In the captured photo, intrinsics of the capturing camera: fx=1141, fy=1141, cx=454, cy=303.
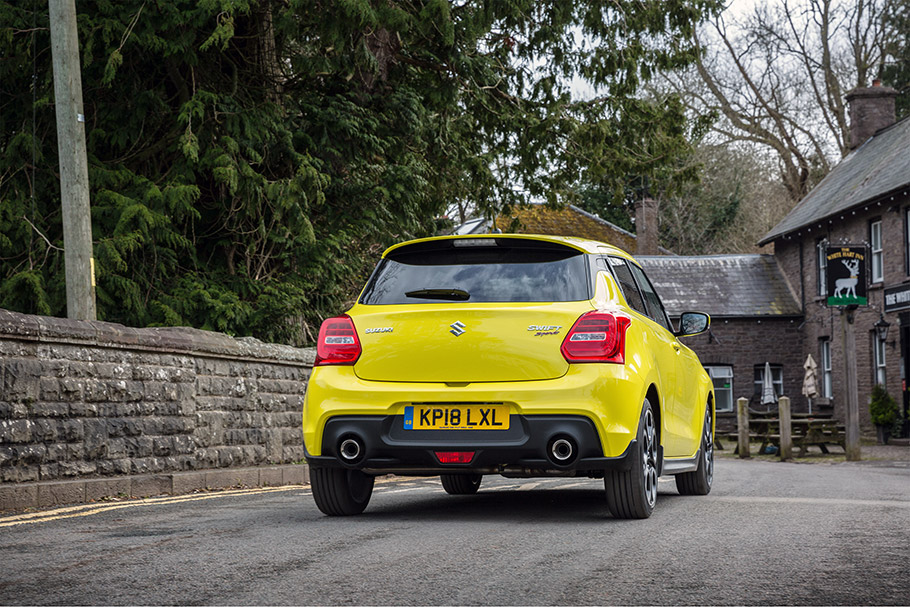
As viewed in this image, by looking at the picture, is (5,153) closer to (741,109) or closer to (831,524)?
(831,524)

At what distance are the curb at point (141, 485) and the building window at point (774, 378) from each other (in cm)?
2818

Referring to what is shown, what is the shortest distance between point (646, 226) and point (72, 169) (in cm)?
3707

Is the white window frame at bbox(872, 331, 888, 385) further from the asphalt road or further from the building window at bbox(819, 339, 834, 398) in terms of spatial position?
the asphalt road

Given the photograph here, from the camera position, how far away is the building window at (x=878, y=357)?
31.5 metres

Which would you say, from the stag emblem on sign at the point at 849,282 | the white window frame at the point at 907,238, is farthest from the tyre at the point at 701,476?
the white window frame at the point at 907,238

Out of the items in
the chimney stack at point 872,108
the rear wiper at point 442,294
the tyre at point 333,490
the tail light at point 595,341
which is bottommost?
the tyre at point 333,490

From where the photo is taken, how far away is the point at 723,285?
130ft

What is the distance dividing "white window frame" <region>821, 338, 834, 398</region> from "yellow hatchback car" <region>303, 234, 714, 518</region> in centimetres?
3011

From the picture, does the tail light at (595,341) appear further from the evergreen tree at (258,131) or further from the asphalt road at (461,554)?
the evergreen tree at (258,131)

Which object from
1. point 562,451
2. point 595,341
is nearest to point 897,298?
point 595,341

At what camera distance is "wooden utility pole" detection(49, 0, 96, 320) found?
11.5 metres

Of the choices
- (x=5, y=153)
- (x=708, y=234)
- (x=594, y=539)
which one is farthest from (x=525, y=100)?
(x=708, y=234)

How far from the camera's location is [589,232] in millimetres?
47719

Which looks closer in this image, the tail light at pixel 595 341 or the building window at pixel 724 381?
the tail light at pixel 595 341
